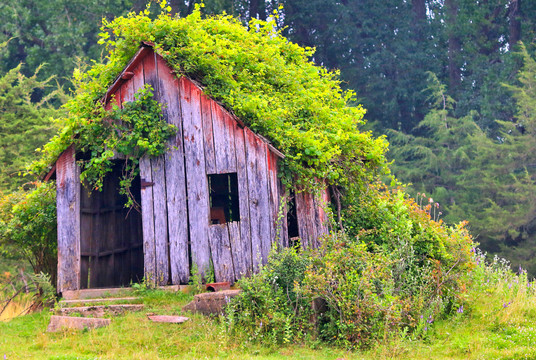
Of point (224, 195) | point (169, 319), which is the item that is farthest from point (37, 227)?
point (169, 319)

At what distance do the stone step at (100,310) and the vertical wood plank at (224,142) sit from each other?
325 cm

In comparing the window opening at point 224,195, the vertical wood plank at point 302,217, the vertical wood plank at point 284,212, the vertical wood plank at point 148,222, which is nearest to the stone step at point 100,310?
the vertical wood plank at point 148,222

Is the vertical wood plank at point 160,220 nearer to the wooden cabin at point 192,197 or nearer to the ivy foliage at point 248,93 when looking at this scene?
the wooden cabin at point 192,197

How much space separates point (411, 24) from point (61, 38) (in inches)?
803

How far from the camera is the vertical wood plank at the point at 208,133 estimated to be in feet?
43.8

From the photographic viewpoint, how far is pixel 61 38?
114 feet

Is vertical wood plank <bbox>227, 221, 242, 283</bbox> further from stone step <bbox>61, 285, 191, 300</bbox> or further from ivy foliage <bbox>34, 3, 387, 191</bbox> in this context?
ivy foliage <bbox>34, 3, 387, 191</bbox>

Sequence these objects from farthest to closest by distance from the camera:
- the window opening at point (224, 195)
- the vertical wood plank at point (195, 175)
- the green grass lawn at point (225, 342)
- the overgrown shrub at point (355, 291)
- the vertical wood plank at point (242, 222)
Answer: the window opening at point (224, 195) < the vertical wood plank at point (195, 175) < the vertical wood plank at point (242, 222) < the overgrown shrub at point (355, 291) < the green grass lawn at point (225, 342)

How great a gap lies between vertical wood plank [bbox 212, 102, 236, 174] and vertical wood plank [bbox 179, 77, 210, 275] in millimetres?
340

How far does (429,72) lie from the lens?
35281 millimetres

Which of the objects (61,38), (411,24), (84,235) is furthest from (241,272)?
(411,24)

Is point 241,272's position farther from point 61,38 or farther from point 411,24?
point 411,24

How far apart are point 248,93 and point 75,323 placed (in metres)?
5.85

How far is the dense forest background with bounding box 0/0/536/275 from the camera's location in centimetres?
2942
